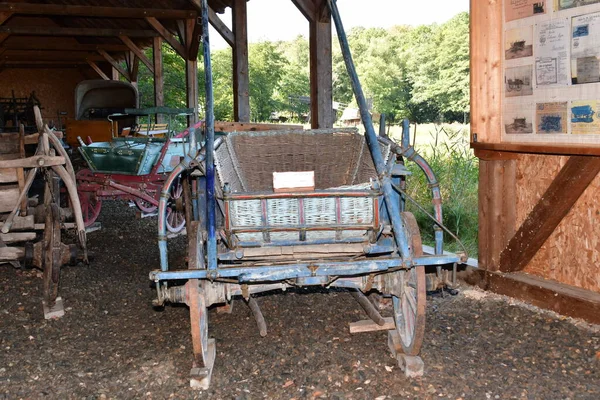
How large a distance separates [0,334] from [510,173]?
4.03 metres

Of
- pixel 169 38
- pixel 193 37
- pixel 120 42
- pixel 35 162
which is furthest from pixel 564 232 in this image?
pixel 120 42

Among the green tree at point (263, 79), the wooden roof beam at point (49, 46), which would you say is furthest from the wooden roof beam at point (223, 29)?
the green tree at point (263, 79)

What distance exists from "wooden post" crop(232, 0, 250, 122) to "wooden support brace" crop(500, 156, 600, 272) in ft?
15.5

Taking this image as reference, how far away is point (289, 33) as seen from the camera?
7912 centimetres

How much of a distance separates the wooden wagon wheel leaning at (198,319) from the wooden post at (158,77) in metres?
11.8

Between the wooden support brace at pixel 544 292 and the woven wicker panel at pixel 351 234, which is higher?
the woven wicker panel at pixel 351 234

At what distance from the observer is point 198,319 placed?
3.23 meters

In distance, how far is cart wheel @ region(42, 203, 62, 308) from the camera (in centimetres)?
456

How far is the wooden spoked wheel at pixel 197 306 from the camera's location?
10.6ft

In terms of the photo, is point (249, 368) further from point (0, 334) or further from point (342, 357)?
point (0, 334)

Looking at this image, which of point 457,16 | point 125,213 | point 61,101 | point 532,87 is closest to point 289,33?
point 457,16

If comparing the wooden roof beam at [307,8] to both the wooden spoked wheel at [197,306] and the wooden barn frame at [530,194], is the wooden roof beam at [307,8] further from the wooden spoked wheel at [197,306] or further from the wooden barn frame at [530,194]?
the wooden spoked wheel at [197,306]

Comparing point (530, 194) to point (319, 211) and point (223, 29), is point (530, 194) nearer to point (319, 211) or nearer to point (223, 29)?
point (319, 211)

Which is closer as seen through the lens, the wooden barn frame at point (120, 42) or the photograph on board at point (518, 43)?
the photograph on board at point (518, 43)
